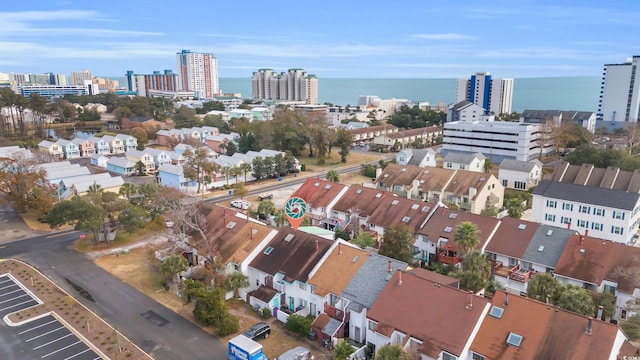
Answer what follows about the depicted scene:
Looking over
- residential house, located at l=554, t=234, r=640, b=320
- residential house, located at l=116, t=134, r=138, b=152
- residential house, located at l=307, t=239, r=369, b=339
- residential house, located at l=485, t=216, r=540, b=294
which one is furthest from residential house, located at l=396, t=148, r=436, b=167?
residential house, located at l=116, t=134, r=138, b=152

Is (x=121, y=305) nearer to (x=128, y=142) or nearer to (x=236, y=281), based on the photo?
(x=236, y=281)

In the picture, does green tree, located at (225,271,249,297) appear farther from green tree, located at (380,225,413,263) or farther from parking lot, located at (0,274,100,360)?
green tree, located at (380,225,413,263)

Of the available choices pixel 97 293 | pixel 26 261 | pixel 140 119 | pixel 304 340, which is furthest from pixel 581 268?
pixel 140 119

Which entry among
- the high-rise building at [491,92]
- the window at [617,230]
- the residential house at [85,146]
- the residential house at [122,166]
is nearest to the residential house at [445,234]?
the window at [617,230]

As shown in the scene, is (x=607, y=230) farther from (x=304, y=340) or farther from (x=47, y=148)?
(x=47, y=148)

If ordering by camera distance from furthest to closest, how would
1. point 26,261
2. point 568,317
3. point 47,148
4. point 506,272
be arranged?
point 47,148
point 26,261
point 506,272
point 568,317

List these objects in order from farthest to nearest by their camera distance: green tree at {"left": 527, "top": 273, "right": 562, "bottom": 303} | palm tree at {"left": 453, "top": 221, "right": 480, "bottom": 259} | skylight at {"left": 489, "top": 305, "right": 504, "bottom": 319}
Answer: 1. palm tree at {"left": 453, "top": 221, "right": 480, "bottom": 259}
2. green tree at {"left": 527, "top": 273, "right": 562, "bottom": 303}
3. skylight at {"left": 489, "top": 305, "right": 504, "bottom": 319}
